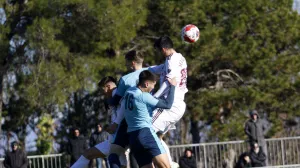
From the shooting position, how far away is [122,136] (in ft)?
37.6

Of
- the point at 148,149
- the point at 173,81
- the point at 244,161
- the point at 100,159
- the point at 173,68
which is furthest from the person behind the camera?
the point at 244,161

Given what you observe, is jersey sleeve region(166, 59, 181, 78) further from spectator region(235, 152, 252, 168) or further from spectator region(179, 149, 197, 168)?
spectator region(235, 152, 252, 168)

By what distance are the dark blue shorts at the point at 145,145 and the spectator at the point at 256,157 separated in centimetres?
1108

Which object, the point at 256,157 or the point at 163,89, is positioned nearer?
the point at 163,89

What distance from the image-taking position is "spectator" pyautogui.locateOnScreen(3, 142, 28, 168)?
67.6ft

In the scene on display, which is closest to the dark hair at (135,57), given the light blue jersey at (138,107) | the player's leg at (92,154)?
the light blue jersey at (138,107)

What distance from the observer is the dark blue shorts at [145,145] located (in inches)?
423

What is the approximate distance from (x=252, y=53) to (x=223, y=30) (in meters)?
1.40

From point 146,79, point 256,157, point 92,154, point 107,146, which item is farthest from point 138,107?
point 256,157

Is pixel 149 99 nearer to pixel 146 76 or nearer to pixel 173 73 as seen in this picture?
pixel 146 76

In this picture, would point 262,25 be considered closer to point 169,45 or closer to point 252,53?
point 252,53

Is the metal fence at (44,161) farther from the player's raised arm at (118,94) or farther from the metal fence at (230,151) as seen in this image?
the player's raised arm at (118,94)

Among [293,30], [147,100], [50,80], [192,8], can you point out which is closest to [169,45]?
[147,100]

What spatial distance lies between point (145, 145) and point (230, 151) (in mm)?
12904
